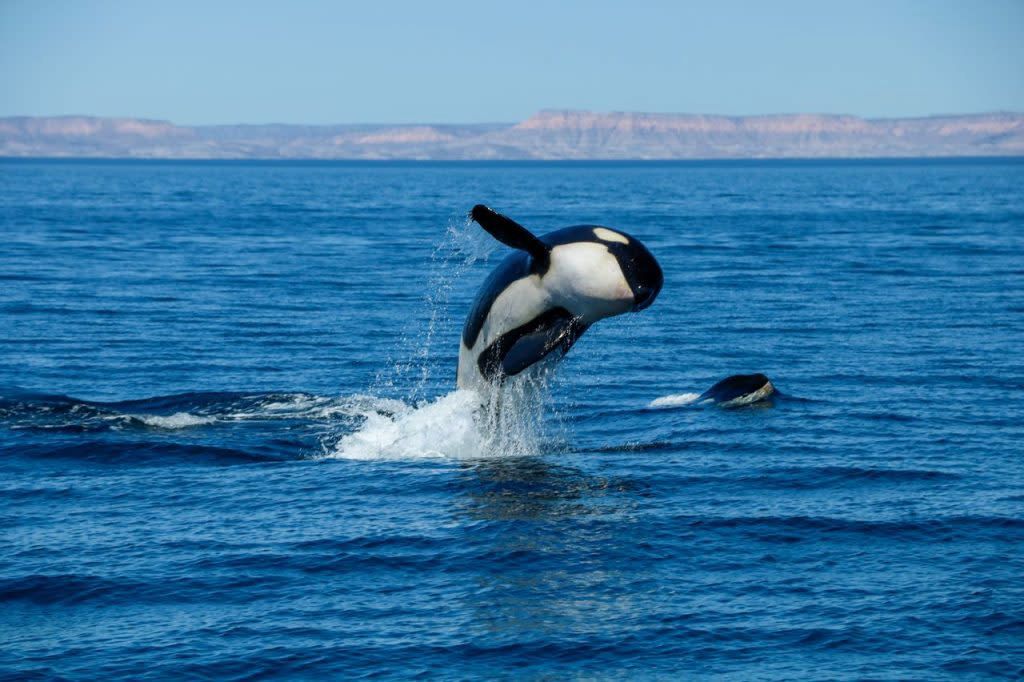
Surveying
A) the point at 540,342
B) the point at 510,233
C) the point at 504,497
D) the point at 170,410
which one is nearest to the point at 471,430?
the point at 504,497

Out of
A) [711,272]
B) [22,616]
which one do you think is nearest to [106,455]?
[22,616]

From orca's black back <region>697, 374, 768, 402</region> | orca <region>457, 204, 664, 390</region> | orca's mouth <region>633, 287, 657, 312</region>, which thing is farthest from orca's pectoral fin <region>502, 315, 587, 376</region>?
orca's black back <region>697, 374, 768, 402</region>

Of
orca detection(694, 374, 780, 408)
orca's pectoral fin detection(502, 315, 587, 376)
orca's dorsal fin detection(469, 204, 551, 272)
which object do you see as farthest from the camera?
orca detection(694, 374, 780, 408)

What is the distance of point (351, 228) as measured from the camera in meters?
82.5

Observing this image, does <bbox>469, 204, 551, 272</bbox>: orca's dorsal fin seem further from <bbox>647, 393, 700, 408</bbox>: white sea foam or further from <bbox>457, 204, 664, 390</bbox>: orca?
<bbox>647, 393, 700, 408</bbox>: white sea foam

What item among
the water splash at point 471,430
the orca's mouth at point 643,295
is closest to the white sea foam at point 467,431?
the water splash at point 471,430

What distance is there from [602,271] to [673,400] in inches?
371

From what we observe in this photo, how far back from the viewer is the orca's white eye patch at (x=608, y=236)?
16953mm

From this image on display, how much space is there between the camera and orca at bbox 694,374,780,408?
83.0 ft

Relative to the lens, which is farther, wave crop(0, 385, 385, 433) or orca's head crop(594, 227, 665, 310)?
wave crop(0, 385, 385, 433)

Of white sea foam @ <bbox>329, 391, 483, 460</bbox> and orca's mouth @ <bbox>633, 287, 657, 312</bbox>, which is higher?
orca's mouth @ <bbox>633, 287, 657, 312</bbox>

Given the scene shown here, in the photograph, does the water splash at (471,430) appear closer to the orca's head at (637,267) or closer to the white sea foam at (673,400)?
the white sea foam at (673,400)

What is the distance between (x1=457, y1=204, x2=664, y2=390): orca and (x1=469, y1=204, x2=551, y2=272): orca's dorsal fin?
0.04 ft

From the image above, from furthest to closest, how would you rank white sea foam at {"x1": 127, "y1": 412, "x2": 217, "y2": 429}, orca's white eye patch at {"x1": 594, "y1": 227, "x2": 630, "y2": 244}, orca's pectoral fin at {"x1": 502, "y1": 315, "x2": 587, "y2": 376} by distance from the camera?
1. white sea foam at {"x1": 127, "y1": 412, "x2": 217, "y2": 429}
2. orca's pectoral fin at {"x1": 502, "y1": 315, "x2": 587, "y2": 376}
3. orca's white eye patch at {"x1": 594, "y1": 227, "x2": 630, "y2": 244}
